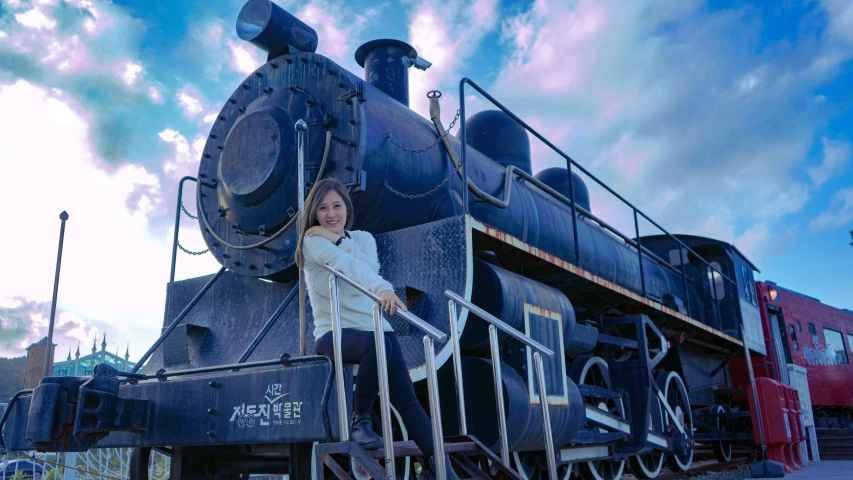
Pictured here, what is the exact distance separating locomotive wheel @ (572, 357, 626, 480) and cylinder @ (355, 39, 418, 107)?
103 inches

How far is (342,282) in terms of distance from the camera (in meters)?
2.75

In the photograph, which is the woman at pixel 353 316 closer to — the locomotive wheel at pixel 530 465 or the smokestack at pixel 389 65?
the locomotive wheel at pixel 530 465

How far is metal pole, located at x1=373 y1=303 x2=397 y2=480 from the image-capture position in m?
2.41

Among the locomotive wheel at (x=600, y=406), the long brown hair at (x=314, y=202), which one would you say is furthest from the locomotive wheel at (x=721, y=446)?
the long brown hair at (x=314, y=202)

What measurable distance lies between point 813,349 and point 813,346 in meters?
0.06

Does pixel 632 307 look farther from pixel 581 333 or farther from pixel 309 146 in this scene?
pixel 309 146

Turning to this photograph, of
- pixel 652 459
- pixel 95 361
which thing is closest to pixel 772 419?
pixel 652 459

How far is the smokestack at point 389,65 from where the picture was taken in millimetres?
4891

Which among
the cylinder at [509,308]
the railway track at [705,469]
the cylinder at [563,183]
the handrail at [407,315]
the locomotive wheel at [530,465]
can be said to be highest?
the cylinder at [563,183]

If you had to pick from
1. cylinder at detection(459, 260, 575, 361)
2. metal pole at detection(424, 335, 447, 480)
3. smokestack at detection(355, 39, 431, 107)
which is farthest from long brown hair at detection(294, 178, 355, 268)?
smokestack at detection(355, 39, 431, 107)

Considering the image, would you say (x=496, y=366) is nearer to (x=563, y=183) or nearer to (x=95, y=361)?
(x=563, y=183)

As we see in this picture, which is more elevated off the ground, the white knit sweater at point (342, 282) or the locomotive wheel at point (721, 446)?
the white knit sweater at point (342, 282)

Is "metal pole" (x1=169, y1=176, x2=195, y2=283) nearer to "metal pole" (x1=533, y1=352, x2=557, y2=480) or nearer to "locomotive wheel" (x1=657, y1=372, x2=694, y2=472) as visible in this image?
"metal pole" (x1=533, y1=352, x2=557, y2=480)

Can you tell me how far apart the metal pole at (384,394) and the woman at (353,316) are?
0.11 metres
